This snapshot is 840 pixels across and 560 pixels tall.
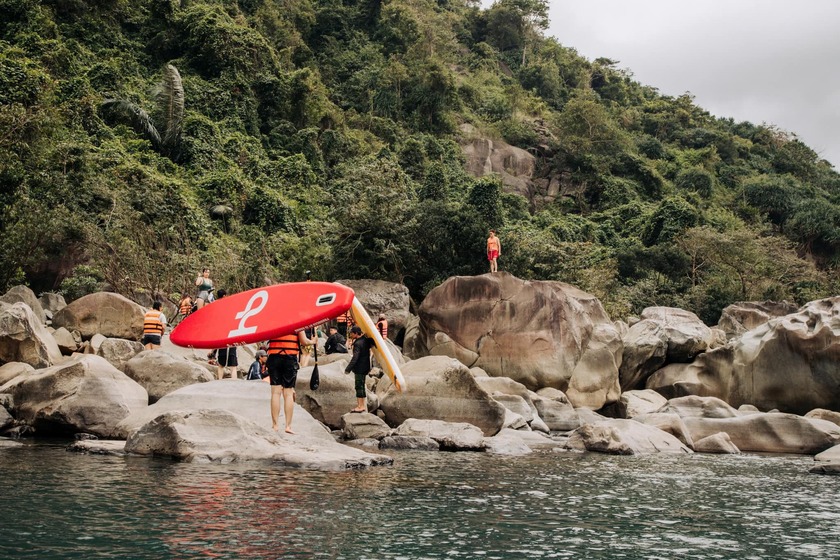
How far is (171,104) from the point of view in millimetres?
39969

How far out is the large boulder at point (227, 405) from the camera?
11.1 metres

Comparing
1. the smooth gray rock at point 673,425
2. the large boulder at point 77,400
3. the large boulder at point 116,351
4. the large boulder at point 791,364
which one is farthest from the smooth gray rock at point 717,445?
the large boulder at point 116,351

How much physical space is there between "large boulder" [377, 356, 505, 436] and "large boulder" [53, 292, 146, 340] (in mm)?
8701

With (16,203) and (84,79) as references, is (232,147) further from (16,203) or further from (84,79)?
(16,203)

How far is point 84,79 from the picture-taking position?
3822 cm

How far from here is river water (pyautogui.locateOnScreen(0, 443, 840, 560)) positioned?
544cm

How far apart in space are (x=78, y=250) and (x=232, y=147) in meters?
17.6

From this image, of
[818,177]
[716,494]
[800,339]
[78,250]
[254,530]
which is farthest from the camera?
[818,177]

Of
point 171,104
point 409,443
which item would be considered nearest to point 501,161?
point 171,104

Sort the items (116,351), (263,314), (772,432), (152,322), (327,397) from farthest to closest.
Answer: (772,432)
(116,351)
(152,322)
(327,397)
(263,314)

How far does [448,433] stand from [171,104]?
32.2m

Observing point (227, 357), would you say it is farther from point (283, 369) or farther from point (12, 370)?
point (283, 369)

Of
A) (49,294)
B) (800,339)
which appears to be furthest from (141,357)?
(800,339)

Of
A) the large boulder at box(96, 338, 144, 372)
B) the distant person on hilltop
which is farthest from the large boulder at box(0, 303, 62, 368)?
the distant person on hilltop
